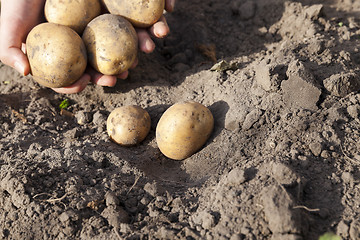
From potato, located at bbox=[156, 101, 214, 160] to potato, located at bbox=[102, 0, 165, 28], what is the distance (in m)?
1.14

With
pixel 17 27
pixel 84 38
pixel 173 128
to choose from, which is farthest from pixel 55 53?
pixel 173 128

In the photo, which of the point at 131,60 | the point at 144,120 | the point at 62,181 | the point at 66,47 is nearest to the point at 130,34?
the point at 131,60

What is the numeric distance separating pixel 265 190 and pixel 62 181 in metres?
1.50

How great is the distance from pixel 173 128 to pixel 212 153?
390mm

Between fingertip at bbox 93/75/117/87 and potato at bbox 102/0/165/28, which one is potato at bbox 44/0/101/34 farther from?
fingertip at bbox 93/75/117/87

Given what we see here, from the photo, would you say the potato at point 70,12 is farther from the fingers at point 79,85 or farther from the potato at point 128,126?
the potato at point 128,126

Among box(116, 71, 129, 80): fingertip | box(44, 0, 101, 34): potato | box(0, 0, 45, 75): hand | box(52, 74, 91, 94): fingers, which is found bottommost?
box(52, 74, 91, 94): fingers

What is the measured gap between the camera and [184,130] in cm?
293

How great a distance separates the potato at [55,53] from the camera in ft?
10.5

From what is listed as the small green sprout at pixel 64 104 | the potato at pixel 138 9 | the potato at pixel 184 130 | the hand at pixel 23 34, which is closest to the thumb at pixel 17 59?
the hand at pixel 23 34

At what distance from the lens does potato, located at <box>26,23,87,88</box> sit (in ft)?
10.5

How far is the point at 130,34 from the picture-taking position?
3.48 meters

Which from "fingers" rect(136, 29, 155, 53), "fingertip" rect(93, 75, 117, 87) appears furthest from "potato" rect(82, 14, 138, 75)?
"fingers" rect(136, 29, 155, 53)

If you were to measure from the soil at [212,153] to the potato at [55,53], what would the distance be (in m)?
0.49
